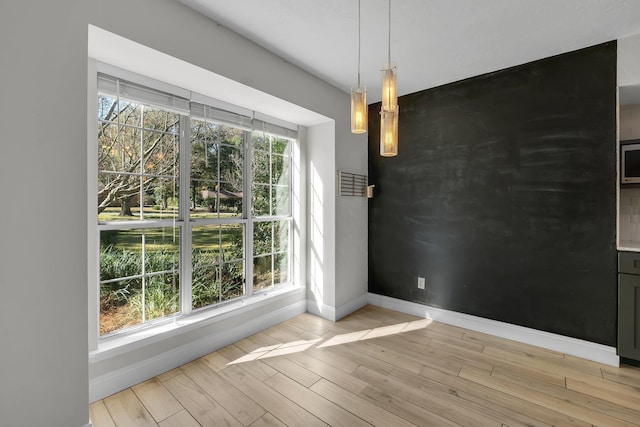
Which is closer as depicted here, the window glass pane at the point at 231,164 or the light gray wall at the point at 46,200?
the light gray wall at the point at 46,200

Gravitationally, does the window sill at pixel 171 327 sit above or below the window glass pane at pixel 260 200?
below

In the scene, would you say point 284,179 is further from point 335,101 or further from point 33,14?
point 33,14

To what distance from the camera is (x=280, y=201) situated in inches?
131

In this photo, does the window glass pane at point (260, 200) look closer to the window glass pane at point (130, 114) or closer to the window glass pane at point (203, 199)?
the window glass pane at point (203, 199)

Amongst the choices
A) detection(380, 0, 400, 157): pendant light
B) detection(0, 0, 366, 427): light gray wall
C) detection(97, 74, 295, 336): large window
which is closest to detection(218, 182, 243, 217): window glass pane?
detection(97, 74, 295, 336): large window

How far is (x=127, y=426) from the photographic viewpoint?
65.4 inches

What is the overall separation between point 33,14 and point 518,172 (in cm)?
362

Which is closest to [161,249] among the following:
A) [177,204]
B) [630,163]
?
[177,204]

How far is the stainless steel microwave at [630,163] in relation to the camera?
2.35 metres

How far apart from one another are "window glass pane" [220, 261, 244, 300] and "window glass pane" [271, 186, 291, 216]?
2.44 ft

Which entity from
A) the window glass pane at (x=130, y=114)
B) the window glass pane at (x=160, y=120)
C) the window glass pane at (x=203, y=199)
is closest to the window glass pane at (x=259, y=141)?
the window glass pane at (x=203, y=199)

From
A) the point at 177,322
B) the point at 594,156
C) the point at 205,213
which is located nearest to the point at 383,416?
the point at 177,322

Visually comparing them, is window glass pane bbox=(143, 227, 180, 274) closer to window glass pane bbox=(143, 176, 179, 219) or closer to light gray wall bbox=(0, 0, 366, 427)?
window glass pane bbox=(143, 176, 179, 219)

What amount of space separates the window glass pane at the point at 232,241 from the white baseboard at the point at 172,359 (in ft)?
2.22
